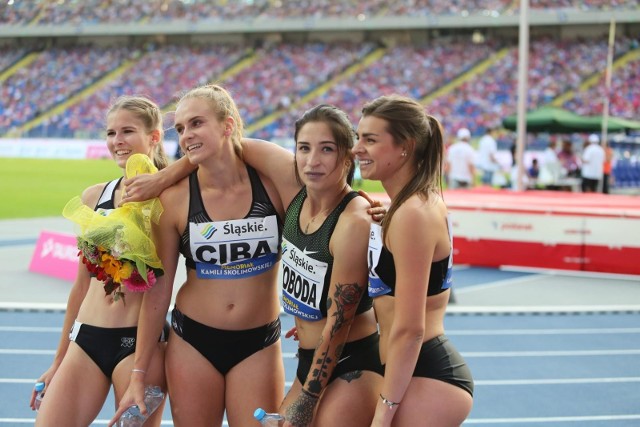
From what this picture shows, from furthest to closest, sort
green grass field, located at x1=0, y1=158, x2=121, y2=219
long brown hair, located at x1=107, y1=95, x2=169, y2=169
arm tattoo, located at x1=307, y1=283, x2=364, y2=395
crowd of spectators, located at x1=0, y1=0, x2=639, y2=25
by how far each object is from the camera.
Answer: crowd of spectators, located at x1=0, y1=0, x2=639, y2=25
green grass field, located at x1=0, y1=158, x2=121, y2=219
long brown hair, located at x1=107, y1=95, x2=169, y2=169
arm tattoo, located at x1=307, y1=283, x2=364, y2=395

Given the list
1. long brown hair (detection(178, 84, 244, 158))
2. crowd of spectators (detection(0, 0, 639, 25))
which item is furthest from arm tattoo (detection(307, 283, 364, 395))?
crowd of spectators (detection(0, 0, 639, 25))

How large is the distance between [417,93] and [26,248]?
3053 centimetres

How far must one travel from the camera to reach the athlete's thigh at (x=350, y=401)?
2.74 m

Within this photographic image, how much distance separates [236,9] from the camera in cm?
4722

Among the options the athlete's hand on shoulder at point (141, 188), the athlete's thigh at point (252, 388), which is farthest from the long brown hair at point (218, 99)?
the athlete's thigh at point (252, 388)

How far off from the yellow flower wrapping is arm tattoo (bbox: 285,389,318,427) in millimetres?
756

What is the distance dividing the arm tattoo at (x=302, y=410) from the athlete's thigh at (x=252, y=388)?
0.36 meters

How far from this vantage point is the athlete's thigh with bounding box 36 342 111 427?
121 inches

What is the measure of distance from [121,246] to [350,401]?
104 centimetres

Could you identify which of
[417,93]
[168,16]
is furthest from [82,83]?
[417,93]

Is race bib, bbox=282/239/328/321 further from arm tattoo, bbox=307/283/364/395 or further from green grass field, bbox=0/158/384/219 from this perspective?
green grass field, bbox=0/158/384/219

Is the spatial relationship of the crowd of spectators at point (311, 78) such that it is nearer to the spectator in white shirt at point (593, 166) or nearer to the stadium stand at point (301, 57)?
the stadium stand at point (301, 57)

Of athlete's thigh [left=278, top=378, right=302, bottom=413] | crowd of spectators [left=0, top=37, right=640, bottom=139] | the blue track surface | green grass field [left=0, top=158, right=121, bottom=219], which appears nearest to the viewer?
athlete's thigh [left=278, top=378, right=302, bottom=413]

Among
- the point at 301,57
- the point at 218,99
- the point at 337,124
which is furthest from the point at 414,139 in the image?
the point at 301,57
